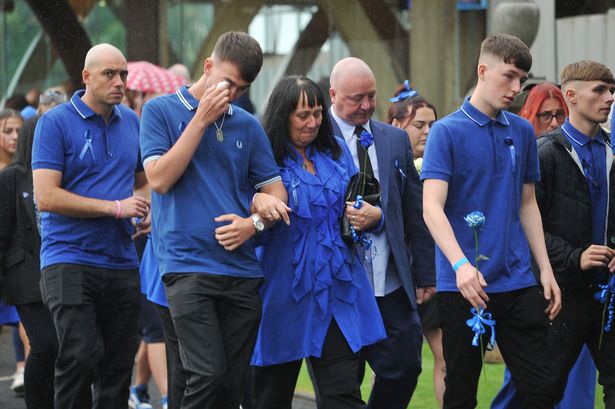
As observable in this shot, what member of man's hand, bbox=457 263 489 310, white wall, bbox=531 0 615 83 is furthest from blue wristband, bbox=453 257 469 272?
white wall, bbox=531 0 615 83

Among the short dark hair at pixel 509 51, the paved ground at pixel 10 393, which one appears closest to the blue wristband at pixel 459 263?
the short dark hair at pixel 509 51

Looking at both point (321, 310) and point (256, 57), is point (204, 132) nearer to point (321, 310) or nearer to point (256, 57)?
point (256, 57)

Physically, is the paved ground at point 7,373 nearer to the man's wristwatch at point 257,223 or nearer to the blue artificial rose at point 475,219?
the man's wristwatch at point 257,223

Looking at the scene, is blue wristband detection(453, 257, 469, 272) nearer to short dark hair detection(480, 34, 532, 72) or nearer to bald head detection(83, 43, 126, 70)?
short dark hair detection(480, 34, 532, 72)

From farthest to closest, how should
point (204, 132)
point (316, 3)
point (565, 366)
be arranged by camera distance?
point (316, 3) → point (565, 366) → point (204, 132)

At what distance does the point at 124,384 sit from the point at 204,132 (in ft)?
6.03

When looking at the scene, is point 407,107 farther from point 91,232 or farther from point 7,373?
point 7,373

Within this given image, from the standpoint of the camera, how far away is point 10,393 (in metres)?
9.70

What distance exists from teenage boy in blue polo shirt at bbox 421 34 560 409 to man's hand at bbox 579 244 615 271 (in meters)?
0.44

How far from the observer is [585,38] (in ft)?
43.9

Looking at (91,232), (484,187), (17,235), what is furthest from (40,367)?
(484,187)

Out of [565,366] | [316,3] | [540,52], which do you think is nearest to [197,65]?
[316,3]

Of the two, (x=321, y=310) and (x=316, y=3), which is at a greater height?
(x=316, y=3)

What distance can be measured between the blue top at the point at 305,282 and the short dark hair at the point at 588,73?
5.22ft
